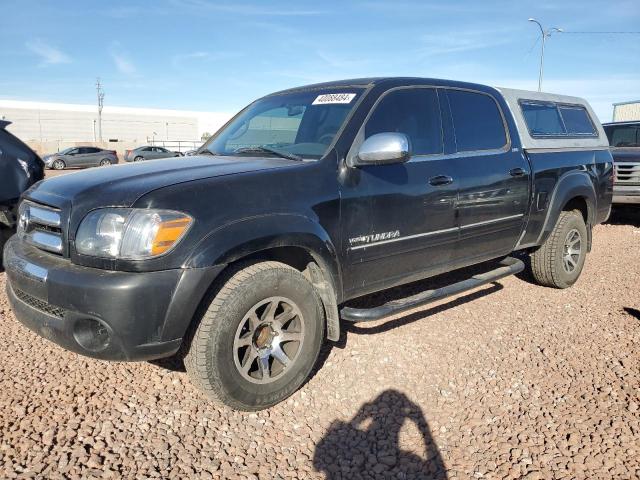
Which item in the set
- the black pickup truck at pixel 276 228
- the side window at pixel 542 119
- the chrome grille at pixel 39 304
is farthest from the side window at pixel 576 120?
the chrome grille at pixel 39 304

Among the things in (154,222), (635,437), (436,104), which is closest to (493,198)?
(436,104)

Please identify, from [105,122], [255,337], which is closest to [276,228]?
[255,337]

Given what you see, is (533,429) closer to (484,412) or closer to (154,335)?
(484,412)

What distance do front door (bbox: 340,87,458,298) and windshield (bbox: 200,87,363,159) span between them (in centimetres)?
25

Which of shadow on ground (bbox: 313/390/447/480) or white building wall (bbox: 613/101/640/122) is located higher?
white building wall (bbox: 613/101/640/122)

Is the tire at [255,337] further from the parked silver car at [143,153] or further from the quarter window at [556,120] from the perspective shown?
the parked silver car at [143,153]

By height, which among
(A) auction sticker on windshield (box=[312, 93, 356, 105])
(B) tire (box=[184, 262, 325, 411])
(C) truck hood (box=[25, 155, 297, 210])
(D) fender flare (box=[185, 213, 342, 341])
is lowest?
(B) tire (box=[184, 262, 325, 411])

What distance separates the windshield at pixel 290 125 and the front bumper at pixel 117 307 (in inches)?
48.9

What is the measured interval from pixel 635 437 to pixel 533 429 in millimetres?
500

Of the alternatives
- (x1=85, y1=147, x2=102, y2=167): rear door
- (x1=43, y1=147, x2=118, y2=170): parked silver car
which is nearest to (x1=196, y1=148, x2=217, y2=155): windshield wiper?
(x1=43, y1=147, x2=118, y2=170): parked silver car

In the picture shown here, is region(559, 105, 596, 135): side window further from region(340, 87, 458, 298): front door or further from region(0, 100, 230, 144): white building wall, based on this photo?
region(0, 100, 230, 144): white building wall

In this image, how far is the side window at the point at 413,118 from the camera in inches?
137

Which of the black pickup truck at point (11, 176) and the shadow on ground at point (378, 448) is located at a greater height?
the black pickup truck at point (11, 176)

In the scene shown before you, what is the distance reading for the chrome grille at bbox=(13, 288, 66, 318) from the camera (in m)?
2.57
